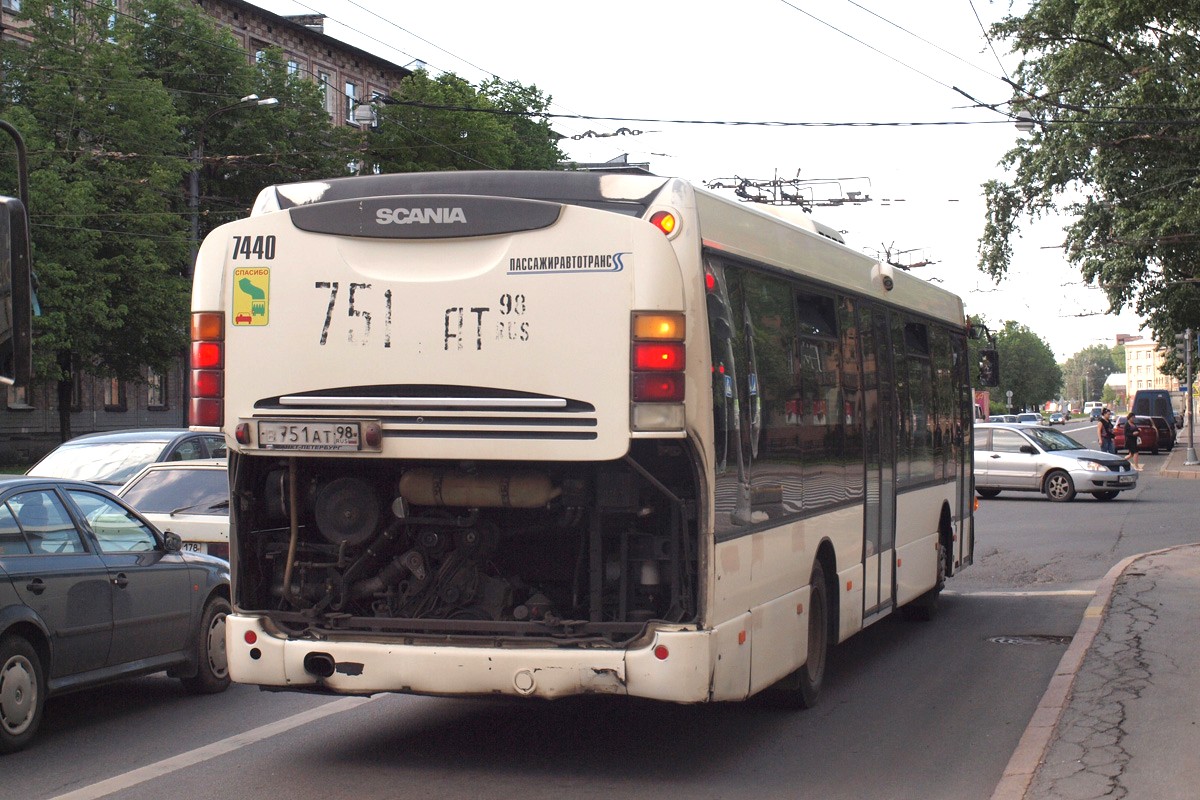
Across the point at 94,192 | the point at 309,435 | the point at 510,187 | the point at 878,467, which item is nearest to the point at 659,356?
the point at 510,187

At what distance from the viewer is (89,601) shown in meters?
8.25

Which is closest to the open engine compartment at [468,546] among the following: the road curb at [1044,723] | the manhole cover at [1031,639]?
the road curb at [1044,723]

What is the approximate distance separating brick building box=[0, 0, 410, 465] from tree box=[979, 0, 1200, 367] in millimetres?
18780

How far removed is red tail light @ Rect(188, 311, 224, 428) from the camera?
701 cm

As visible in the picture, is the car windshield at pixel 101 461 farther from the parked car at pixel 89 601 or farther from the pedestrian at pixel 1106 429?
the pedestrian at pixel 1106 429

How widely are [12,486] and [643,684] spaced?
3853mm

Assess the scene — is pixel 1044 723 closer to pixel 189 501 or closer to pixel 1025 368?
pixel 189 501

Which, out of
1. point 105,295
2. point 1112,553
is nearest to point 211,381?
point 1112,553

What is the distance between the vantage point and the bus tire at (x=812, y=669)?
336 inches

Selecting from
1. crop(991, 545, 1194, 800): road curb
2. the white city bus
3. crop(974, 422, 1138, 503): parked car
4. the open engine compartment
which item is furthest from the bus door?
crop(974, 422, 1138, 503): parked car

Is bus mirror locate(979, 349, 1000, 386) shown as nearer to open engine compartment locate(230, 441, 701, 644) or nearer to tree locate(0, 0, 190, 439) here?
open engine compartment locate(230, 441, 701, 644)

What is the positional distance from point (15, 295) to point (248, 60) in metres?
53.0

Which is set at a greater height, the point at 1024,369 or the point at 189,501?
the point at 1024,369

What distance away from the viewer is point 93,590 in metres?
8.30
